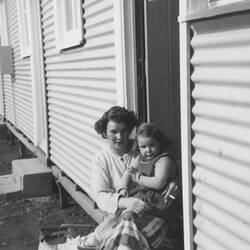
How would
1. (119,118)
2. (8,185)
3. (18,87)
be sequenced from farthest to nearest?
(18,87) → (8,185) → (119,118)

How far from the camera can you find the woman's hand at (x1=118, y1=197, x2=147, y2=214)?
2.96 meters

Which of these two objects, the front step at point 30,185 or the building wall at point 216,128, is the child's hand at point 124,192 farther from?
the front step at point 30,185

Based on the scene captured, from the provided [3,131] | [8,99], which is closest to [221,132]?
[8,99]

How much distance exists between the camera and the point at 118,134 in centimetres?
331

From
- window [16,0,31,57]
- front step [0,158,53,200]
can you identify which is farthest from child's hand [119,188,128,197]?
window [16,0,31,57]

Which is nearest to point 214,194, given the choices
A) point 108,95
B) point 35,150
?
point 108,95

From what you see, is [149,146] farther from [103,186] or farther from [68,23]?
[68,23]

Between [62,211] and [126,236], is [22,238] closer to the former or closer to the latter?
[62,211]

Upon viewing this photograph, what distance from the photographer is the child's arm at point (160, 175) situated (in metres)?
3.01

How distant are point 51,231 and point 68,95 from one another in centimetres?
207

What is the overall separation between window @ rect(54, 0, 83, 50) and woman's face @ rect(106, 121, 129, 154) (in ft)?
5.71

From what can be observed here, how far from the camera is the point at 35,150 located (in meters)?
8.09

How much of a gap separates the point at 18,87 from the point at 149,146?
6926mm

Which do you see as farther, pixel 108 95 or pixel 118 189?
pixel 108 95
